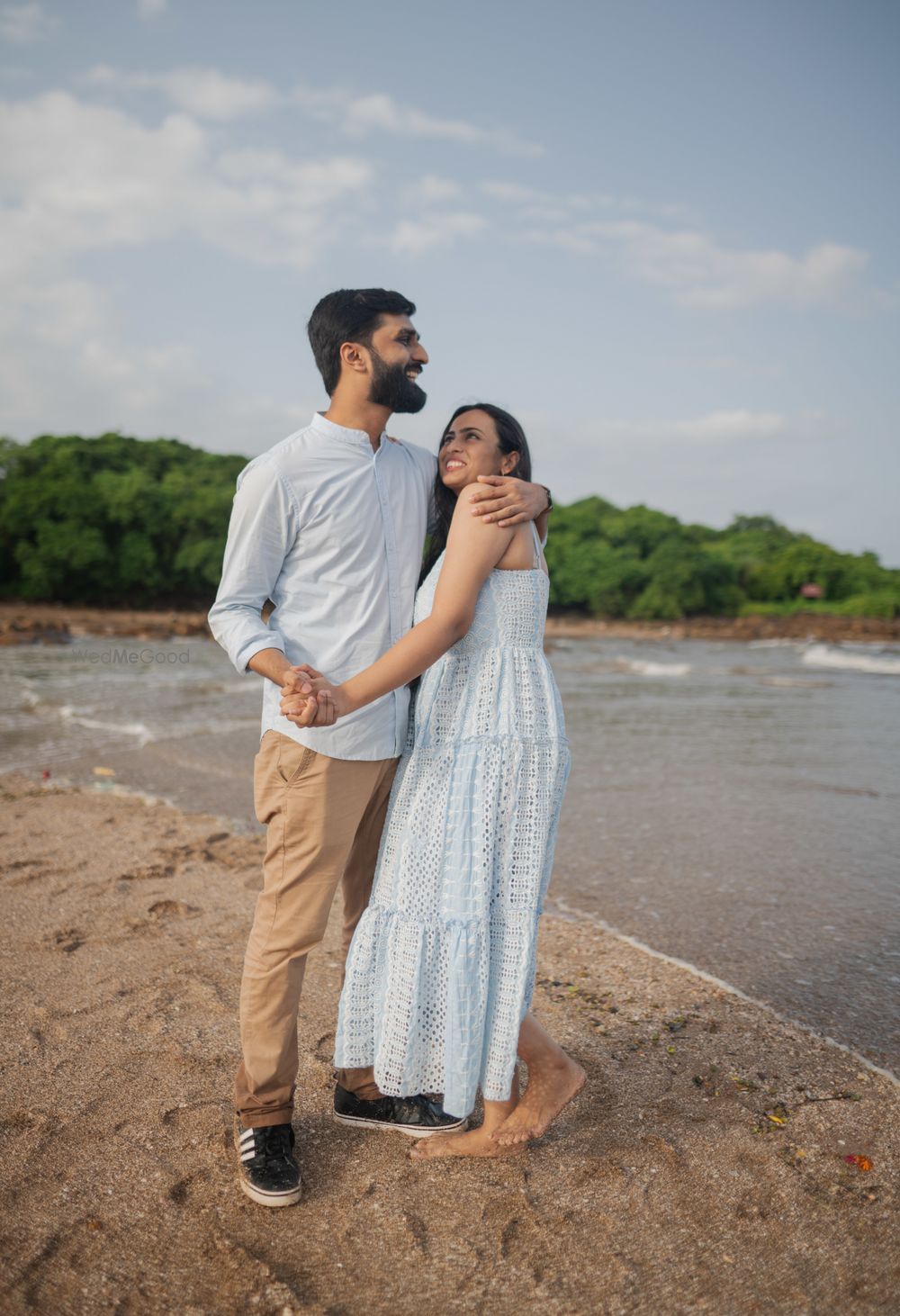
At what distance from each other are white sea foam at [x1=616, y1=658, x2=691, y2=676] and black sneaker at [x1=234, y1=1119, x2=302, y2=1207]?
21088mm

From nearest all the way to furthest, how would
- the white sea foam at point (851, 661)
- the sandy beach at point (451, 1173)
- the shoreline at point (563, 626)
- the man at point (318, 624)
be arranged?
Answer: the sandy beach at point (451, 1173) → the man at point (318, 624) → the white sea foam at point (851, 661) → the shoreline at point (563, 626)

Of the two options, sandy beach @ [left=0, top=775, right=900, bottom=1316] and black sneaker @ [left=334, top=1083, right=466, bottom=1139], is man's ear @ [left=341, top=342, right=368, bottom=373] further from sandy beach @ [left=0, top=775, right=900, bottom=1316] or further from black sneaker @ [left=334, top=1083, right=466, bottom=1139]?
sandy beach @ [left=0, top=775, right=900, bottom=1316]

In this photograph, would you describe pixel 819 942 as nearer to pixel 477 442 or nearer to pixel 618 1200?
pixel 618 1200

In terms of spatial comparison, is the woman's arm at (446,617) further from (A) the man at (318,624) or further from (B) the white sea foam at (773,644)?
(B) the white sea foam at (773,644)

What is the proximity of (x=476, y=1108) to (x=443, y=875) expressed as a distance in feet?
3.36

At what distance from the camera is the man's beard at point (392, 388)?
2664mm

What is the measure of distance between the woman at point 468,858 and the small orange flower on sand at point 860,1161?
2.67ft

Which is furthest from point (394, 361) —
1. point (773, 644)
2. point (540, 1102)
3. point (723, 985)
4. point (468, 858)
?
point (773, 644)

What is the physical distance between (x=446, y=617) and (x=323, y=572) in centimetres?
42

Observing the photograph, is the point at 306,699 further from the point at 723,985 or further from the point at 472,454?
the point at 723,985

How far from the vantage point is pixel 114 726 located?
11461 mm

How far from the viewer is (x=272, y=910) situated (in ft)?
8.33

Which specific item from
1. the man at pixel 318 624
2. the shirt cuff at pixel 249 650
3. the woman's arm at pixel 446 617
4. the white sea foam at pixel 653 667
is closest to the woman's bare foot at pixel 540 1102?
the man at pixel 318 624

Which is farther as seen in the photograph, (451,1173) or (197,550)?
(197,550)
